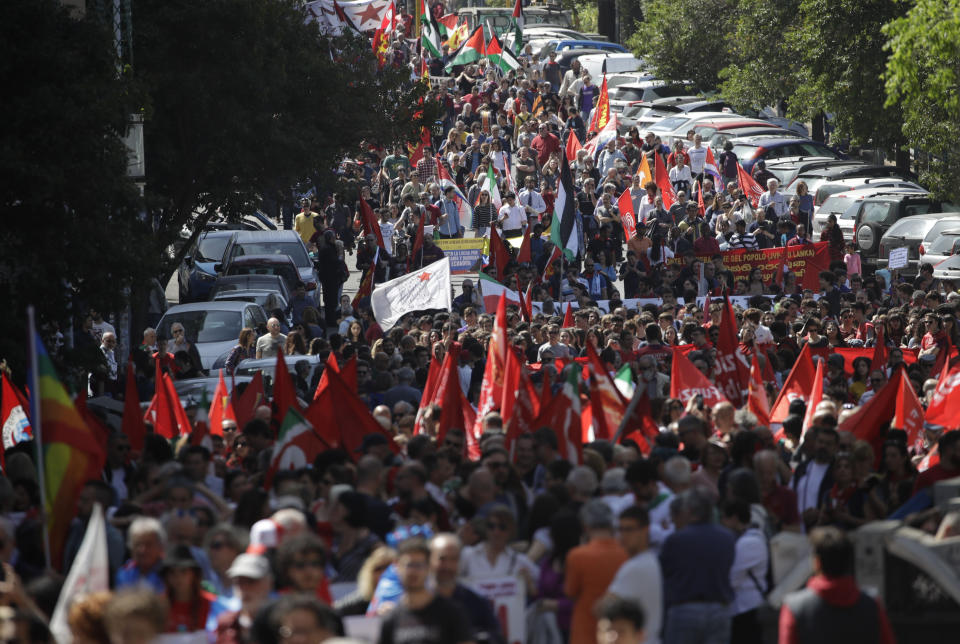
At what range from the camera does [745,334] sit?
18.6 metres

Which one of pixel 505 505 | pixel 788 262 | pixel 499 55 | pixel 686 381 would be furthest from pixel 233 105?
pixel 499 55

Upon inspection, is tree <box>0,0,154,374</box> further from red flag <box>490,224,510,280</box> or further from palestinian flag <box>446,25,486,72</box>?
palestinian flag <box>446,25,486,72</box>

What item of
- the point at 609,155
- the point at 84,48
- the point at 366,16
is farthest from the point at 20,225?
the point at 366,16

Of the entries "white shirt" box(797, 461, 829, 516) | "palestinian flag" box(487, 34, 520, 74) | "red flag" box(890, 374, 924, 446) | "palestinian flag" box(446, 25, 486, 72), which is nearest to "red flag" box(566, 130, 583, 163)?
"palestinian flag" box(487, 34, 520, 74)

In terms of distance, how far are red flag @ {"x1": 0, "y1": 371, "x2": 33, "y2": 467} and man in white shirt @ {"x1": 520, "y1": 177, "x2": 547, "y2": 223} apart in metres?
16.9

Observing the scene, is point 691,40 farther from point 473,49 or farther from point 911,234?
point 911,234

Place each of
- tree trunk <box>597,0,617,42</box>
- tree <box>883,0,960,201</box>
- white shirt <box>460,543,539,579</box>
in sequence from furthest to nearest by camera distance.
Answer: tree trunk <box>597,0,617,42</box>, tree <box>883,0,960,201</box>, white shirt <box>460,543,539,579</box>

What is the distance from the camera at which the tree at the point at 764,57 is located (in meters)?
38.7

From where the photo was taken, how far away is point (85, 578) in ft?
25.9

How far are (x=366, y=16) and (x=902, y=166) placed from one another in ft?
46.2

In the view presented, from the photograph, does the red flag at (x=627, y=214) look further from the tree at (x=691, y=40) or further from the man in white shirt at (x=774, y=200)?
the tree at (x=691, y=40)

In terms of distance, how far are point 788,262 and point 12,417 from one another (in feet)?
47.9

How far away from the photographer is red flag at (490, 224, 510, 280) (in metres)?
25.0

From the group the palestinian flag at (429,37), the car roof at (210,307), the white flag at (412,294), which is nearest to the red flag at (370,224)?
the car roof at (210,307)
